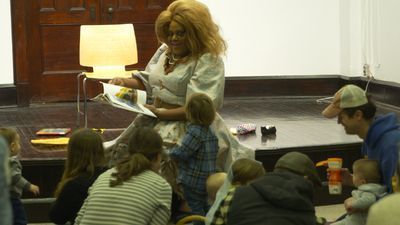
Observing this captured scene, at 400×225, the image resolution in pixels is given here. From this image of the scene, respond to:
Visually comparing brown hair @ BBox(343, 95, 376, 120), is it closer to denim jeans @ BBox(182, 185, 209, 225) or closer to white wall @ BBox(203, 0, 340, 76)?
denim jeans @ BBox(182, 185, 209, 225)

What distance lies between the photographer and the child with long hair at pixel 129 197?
3.76m

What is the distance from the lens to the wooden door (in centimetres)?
958

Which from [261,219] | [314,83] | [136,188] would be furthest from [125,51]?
[261,219]

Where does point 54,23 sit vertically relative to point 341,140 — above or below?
above

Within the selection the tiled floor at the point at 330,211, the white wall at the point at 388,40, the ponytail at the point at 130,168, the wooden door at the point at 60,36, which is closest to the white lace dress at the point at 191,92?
the tiled floor at the point at 330,211

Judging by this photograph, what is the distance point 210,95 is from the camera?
17.1ft

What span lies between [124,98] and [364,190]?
1.72 meters

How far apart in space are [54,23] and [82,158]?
570cm

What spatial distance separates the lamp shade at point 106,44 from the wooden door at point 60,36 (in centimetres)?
175

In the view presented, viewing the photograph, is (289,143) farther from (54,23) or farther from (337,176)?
(54,23)

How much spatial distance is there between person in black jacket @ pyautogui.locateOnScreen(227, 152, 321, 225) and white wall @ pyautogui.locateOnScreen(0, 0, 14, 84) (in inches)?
254

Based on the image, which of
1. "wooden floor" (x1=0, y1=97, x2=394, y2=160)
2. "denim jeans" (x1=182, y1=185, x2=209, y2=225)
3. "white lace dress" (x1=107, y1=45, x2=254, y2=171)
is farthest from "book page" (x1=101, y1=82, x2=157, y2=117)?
"wooden floor" (x1=0, y1=97, x2=394, y2=160)

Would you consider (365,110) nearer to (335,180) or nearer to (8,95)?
(335,180)

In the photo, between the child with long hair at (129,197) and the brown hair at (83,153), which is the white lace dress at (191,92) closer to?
the brown hair at (83,153)
